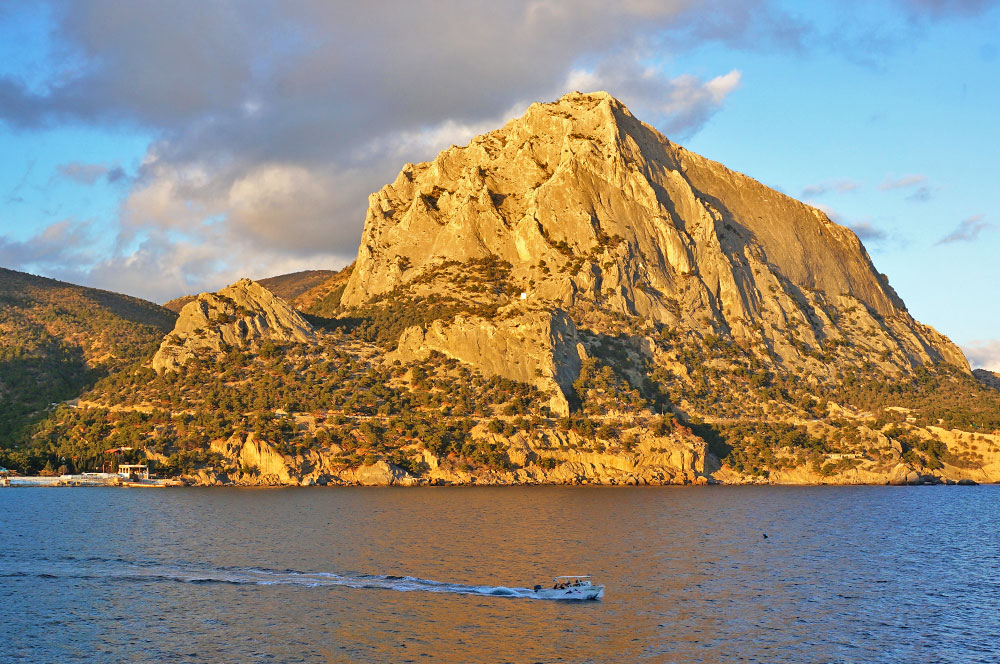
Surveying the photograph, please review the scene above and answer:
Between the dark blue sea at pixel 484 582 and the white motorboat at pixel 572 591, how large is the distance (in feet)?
3.37

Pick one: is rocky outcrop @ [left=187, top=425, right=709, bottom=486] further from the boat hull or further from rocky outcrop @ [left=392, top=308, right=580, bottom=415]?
the boat hull

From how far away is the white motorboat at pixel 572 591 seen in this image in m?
55.6

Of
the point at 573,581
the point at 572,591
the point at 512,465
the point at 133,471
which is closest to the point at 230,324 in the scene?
the point at 133,471

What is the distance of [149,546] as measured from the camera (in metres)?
73.4

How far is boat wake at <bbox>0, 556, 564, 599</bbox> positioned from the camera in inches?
2279

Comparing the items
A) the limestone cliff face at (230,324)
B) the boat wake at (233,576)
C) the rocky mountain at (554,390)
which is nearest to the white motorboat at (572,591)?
the boat wake at (233,576)

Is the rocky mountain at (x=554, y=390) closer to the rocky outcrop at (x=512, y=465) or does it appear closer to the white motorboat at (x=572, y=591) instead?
the rocky outcrop at (x=512, y=465)

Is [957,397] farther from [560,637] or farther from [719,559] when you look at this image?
[560,637]

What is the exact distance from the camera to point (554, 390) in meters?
152

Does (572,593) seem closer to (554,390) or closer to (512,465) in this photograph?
(512,465)

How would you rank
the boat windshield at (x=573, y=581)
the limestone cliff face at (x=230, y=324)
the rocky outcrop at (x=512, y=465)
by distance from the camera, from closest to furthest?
1. the boat windshield at (x=573, y=581)
2. the rocky outcrop at (x=512, y=465)
3. the limestone cliff face at (x=230, y=324)

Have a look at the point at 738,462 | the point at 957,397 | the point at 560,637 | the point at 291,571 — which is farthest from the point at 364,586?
the point at 957,397

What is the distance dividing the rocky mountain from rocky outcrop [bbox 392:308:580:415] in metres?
0.36

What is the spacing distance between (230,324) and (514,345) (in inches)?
2140
